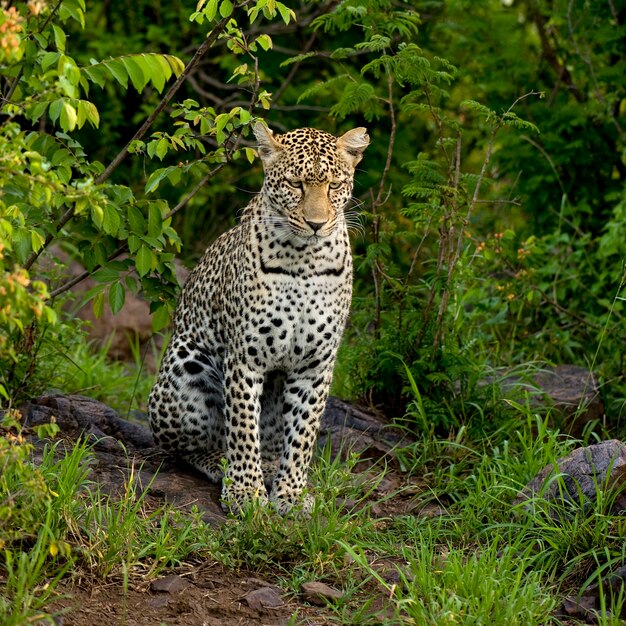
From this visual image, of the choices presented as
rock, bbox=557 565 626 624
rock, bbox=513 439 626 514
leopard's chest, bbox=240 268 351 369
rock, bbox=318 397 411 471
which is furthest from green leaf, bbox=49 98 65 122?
rock, bbox=557 565 626 624

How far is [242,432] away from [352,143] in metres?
1.86

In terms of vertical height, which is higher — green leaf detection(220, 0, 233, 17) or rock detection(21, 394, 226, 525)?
green leaf detection(220, 0, 233, 17)

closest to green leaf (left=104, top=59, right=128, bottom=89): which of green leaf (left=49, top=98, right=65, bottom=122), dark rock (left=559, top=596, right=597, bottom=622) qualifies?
green leaf (left=49, top=98, right=65, bottom=122)

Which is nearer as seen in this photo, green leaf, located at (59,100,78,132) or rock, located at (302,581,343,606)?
green leaf, located at (59,100,78,132)

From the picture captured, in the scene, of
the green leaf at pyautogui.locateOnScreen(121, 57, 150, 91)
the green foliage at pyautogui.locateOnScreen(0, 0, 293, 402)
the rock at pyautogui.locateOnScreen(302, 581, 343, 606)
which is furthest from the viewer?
the rock at pyautogui.locateOnScreen(302, 581, 343, 606)

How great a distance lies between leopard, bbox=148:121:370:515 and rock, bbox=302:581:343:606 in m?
0.77

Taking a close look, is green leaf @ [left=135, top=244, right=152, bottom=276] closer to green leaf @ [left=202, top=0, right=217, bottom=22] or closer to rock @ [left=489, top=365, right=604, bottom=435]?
green leaf @ [left=202, top=0, right=217, bottom=22]

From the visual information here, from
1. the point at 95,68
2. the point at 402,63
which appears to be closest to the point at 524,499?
the point at 402,63

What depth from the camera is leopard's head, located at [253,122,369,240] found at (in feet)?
21.0

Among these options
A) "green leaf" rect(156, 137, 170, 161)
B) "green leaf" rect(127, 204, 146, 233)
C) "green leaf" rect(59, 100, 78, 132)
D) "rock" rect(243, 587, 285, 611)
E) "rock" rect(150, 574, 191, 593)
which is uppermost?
"green leaf" rect(59, 100, 78, 132)

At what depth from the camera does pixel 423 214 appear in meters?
7.70

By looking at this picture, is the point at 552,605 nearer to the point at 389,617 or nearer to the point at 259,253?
the point at 389,617

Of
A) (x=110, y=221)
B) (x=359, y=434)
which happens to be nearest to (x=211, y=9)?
(x=110, y=221)

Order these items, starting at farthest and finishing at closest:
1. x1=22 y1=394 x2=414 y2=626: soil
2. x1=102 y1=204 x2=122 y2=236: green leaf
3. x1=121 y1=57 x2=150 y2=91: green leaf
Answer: x1=102 y1=204 x2=122 y2=236: green leaf → x1=121 y1=57 x2=150 y2=91: green leaf → x1=22 y1=394 x2=414 y2=626: soil
